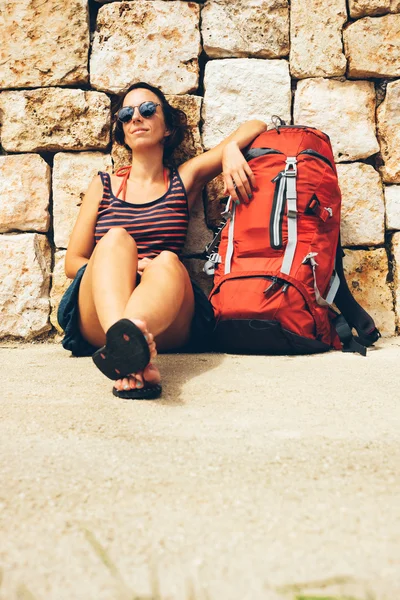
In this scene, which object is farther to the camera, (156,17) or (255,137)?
(156,17)

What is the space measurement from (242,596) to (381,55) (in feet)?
9.76

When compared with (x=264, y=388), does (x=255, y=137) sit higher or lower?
higher

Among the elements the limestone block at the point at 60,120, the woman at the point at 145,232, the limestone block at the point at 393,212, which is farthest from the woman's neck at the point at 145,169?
the limestone block at the point at 393,212

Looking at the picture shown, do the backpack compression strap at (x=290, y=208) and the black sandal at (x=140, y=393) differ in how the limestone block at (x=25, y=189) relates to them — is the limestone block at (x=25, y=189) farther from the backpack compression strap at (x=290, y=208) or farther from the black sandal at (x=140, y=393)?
the black sandal at (x=140, y=393)

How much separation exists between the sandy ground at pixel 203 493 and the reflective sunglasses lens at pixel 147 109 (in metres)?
1.47

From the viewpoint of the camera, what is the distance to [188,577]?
0.70 meters

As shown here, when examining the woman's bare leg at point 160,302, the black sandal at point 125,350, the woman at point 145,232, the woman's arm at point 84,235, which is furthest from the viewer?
the woman's arm at point 84,235

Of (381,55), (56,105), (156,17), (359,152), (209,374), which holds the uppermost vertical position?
(156,17)

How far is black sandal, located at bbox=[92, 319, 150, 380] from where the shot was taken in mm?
1470

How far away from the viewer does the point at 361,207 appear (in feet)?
9.48

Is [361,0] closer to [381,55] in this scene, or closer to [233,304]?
[381,55]

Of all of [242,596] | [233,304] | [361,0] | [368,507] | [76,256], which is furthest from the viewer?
[361,0]

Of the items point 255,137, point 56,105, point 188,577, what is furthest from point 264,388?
point 56,105

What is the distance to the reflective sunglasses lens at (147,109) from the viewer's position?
8.41 ft
